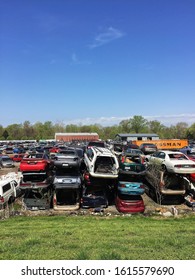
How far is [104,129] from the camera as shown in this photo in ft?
415

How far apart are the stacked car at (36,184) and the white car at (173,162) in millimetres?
6895

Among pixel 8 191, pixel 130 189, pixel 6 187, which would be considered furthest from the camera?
pixel 8 191

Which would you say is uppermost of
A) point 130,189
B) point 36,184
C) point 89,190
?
point 36,184

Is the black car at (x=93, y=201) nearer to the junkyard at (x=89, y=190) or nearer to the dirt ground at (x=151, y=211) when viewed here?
the junkyard at (x=89, y=190)

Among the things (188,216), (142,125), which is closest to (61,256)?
(188,216)

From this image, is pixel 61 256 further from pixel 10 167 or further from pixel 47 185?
pixel 10 167

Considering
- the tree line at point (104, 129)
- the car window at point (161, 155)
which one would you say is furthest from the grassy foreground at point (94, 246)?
the tree line at point (104, 129)

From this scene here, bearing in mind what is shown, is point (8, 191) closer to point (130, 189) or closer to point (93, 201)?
point (93, 201)

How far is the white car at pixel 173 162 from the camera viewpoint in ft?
46.0

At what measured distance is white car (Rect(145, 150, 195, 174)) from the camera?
14016 millimetres

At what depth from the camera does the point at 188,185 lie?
15.8 m

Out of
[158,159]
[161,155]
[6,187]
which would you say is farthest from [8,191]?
[161,155]

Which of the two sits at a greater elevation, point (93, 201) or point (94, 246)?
point (94, 246)

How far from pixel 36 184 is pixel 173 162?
7.81m
